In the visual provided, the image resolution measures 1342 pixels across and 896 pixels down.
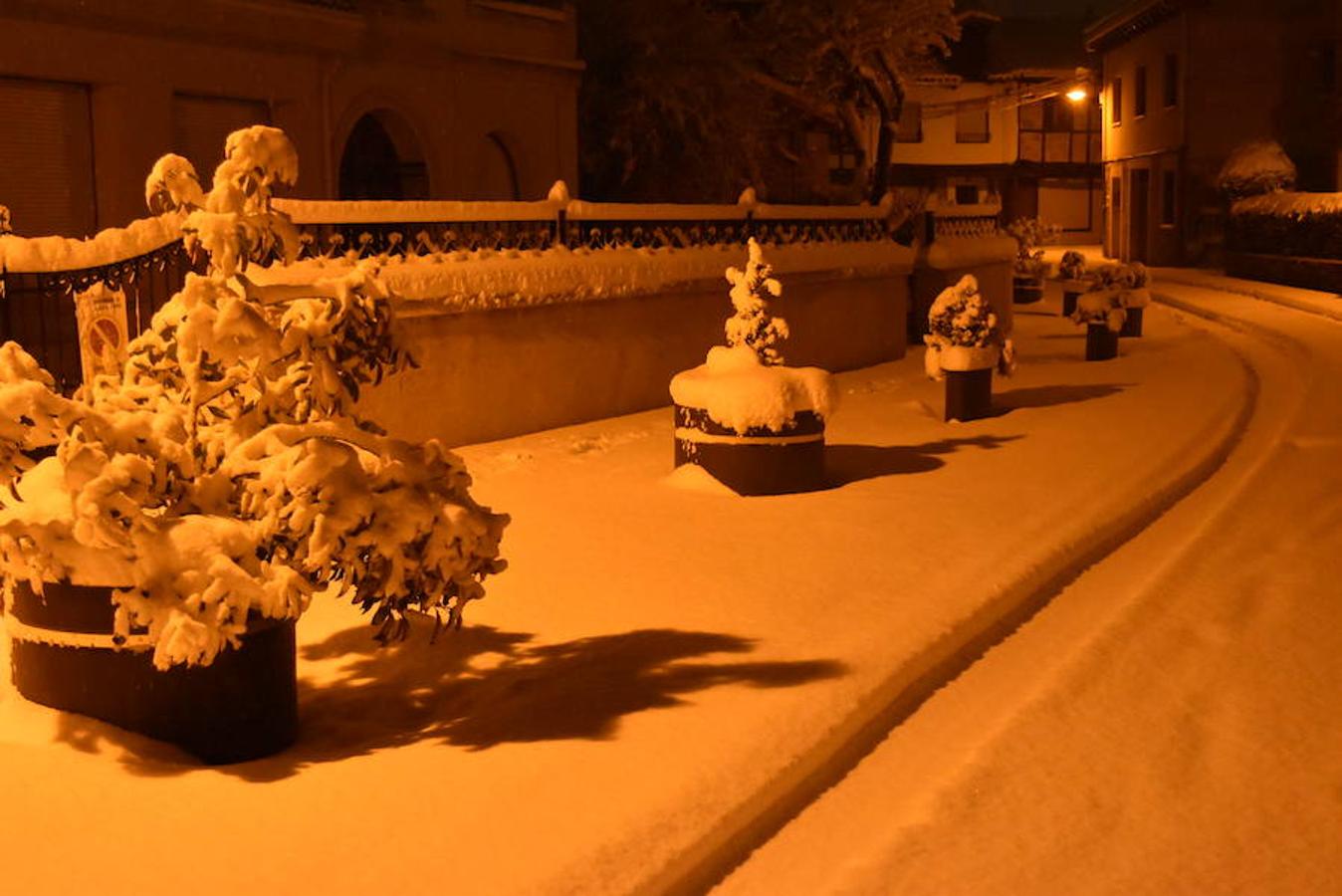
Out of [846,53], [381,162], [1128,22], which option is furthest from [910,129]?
[381,162]

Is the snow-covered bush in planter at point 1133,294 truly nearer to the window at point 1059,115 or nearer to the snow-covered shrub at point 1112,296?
the snow-covered shrub at point 1112,296

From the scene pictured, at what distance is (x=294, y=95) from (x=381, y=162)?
4.06 metres

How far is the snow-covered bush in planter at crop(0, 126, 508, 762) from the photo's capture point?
517cm

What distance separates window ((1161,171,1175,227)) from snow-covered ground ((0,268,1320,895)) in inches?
A: 1307

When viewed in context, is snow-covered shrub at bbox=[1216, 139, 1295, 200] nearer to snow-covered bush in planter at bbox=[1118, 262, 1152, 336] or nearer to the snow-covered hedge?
the snow-covered hedge

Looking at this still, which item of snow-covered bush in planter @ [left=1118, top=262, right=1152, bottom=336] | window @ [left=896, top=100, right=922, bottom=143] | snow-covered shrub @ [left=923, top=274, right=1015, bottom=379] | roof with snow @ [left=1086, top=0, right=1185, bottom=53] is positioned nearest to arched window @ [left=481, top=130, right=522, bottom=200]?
snow-covered bush in planter @ [left=1118, top=262, right=1152, bottom=336]

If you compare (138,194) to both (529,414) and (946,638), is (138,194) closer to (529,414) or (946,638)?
(529,414)

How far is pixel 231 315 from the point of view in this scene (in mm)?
5348

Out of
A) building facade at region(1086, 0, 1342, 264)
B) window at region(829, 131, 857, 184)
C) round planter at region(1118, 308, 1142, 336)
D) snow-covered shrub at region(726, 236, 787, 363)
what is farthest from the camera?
window at region(829, 131, 857, 184)

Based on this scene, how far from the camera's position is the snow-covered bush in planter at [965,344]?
47.3 feet

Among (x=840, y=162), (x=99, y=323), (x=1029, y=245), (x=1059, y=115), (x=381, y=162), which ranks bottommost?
(x=99, y=323)

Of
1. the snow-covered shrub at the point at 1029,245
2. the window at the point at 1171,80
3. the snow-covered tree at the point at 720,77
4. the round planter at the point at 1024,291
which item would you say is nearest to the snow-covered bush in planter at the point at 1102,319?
the snow-covered tree at the point at 720,77

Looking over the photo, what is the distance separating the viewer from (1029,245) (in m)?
35.4

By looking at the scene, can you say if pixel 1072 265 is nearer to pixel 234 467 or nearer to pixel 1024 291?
pixel 1024 291
